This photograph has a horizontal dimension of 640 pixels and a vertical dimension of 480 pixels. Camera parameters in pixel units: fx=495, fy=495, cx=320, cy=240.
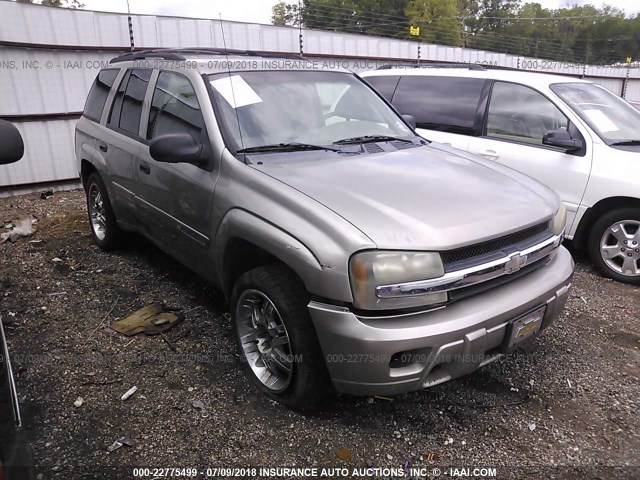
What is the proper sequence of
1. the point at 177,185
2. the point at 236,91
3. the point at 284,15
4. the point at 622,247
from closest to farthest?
the point at 236,91, the point at 177,185, the point at 622,247, the point at 284,15

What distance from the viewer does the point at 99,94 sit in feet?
15.5

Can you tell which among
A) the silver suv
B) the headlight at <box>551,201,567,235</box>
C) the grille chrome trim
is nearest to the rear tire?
the silver suv

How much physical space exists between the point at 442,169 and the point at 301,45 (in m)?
7.65

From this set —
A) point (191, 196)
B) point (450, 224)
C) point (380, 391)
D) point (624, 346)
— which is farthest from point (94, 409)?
point (624, 346)

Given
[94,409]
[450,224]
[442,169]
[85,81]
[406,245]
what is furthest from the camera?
[85,81]

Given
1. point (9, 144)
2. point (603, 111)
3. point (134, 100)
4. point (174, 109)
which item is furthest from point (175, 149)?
point (603, 111)

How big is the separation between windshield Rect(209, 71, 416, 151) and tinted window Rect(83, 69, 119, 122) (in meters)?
1.86

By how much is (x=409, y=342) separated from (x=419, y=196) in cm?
79

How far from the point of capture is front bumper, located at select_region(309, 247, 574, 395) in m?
2.16

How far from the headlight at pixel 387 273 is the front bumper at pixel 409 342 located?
0.08 metres

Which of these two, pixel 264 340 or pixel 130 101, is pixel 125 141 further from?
pixel 264 340

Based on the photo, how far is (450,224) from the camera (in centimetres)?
232

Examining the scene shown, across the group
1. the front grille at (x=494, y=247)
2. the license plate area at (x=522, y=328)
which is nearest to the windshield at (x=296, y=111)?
the front grille at (x=494, y=247)

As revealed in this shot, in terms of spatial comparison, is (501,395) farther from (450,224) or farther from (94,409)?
(94,409)
